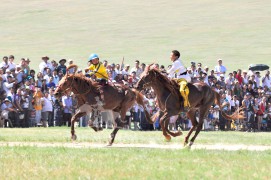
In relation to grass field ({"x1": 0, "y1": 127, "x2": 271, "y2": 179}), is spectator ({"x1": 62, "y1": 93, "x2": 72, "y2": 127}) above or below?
above

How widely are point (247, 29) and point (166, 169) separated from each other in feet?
161

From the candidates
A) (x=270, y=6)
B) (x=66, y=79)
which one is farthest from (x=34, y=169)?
(x=270, y=6)

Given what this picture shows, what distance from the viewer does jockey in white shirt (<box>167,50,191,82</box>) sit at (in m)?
20.7

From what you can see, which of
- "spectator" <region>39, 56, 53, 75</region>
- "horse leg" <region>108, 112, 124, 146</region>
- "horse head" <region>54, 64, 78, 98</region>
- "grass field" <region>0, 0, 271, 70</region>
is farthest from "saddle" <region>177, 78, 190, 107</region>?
"grass field" <region>0, 0, 271, 70</region>

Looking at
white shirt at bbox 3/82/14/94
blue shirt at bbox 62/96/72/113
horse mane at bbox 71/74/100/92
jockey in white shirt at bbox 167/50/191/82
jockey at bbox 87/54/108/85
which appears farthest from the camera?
blue shirt at bbox 62/96/72/113

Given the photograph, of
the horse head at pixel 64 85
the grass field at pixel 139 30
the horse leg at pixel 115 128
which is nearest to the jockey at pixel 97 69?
the horse head at pixel 64 85

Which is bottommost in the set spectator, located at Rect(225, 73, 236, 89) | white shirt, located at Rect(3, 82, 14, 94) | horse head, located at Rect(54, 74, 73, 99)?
horse head, located at Rect(54, 74, 73, 99)

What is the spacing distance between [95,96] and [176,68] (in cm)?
262

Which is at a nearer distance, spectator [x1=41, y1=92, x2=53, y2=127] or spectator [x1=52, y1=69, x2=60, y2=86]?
spectator [x1=41, y1=92, x2=53, y2=127]

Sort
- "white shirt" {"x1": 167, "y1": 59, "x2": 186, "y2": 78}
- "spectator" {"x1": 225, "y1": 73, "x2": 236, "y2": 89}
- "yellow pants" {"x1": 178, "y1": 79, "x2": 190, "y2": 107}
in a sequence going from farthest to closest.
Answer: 1. "spectator" {"x1": 225, "y1": 73, "x2": 236, "y2": 89}
2. "white shirt" {"x1": 167, "y1": 59, "x2": 186, "y2": 78}
3. "yellow pants" {"x1": 178, "y1": 79, "x2": 190, "y2": 107}

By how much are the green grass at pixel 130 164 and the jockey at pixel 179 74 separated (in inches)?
109

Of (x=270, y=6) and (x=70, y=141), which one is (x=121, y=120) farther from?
(x=270, y=6)

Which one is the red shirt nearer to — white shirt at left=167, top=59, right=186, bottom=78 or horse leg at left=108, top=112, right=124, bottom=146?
horse leg at left=108, top=112, right=124, bottom=146

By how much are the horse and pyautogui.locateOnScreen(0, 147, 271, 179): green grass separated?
3.46 metres
